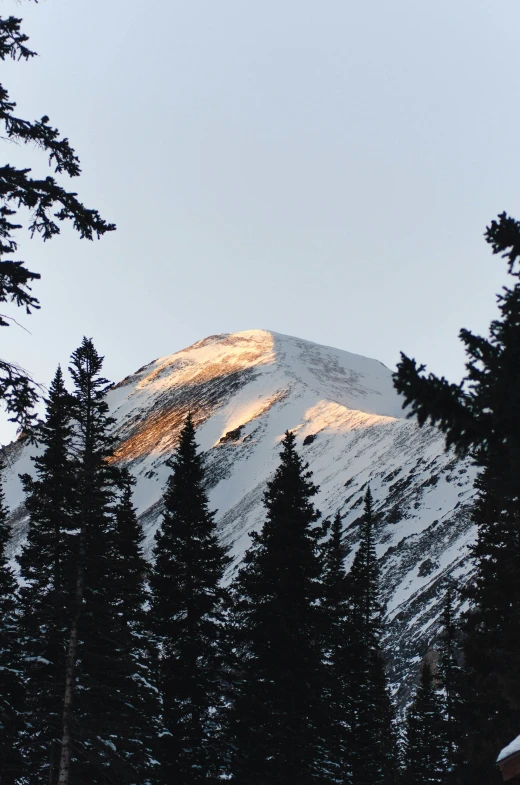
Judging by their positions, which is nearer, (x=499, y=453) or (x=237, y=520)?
(x=499, y=453)

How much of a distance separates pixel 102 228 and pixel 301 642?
1362cm

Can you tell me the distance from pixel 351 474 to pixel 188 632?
10306 cm

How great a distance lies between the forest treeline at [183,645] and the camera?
14898 millimetres

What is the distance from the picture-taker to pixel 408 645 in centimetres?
6512

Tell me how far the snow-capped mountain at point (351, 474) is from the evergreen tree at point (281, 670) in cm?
653

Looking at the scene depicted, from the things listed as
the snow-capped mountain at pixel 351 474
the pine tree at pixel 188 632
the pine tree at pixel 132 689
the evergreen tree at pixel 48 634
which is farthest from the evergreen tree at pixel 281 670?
the snow-capped mountain at pixel 351 474

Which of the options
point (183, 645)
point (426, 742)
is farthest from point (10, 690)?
point (426, 742)

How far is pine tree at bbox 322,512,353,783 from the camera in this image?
2053 centimetres

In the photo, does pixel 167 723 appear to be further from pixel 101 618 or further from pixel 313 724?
pixel 101 618

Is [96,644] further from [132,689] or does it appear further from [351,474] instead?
[351,474]

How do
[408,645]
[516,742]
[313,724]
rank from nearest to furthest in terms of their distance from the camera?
[516,742] < [313,724] < [408,645]

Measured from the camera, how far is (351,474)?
12262cm

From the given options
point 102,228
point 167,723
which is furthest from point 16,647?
point 102,228

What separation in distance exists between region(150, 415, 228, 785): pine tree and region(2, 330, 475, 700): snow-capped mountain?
3402 millimetres
